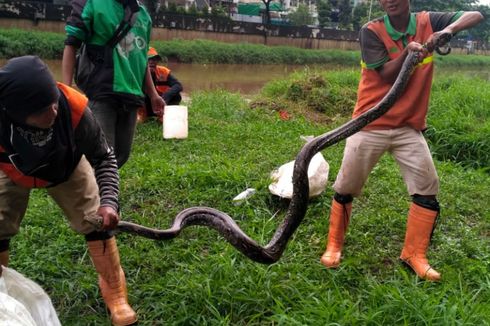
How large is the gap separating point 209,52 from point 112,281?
26.7 metres

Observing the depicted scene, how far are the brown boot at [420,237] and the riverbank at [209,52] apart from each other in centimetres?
1342

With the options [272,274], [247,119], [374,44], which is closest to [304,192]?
[272,274]

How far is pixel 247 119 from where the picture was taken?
7.50 meters

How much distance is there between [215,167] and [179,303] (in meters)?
2.23

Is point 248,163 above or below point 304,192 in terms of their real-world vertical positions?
below

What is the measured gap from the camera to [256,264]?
2.98m

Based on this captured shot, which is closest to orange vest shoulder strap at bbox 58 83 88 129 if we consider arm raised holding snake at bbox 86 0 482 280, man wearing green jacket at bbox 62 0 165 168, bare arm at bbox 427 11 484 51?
arm raised holding snake at bbox 86 0 482 280

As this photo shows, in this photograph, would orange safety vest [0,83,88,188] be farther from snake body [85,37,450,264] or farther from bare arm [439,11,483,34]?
bare arm [439,11,483,34]

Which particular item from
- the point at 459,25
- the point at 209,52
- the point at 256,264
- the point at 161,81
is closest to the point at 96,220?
the point at 256,264

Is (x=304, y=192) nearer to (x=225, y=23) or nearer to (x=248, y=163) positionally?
(x=248, y=163)

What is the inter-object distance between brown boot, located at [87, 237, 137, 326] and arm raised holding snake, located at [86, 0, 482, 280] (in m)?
0.13

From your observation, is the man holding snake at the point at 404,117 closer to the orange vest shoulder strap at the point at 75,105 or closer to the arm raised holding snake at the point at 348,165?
the arm raised holding snake at the point at 348,165

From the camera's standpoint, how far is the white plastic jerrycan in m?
5.95

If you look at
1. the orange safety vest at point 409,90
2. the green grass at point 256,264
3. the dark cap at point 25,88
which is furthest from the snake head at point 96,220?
the orange safety vest at point 409,90
